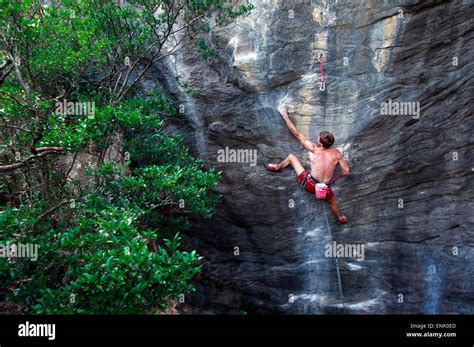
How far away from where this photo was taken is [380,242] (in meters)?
8.73

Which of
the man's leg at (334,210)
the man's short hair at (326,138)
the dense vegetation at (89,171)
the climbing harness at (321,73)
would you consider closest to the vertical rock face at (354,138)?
the climbing harness at (321,73)

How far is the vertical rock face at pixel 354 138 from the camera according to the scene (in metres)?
8.04

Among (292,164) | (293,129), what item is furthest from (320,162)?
(293,129)

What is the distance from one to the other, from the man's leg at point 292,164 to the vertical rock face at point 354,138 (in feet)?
0.73

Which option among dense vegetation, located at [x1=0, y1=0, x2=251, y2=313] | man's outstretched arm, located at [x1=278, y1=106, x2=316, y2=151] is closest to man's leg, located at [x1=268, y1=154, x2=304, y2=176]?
man's outstretched arm, located at [x1=278, y1=106, x2=316, y2=151]

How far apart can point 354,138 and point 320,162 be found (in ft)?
3.16

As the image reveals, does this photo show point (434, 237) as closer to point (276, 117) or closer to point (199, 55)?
point (276, 117)

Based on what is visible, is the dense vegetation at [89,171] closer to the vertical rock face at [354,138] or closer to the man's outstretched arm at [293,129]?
the vertical rock face at [354,138]

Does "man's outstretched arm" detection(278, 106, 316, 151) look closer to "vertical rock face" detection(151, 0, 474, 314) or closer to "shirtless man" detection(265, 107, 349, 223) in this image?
"shirtless man" detection(265, 107, 349, 223)

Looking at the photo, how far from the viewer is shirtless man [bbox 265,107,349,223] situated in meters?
8.24

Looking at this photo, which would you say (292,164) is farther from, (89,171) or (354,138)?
(89,171)

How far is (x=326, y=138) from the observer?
8133 millimetres
